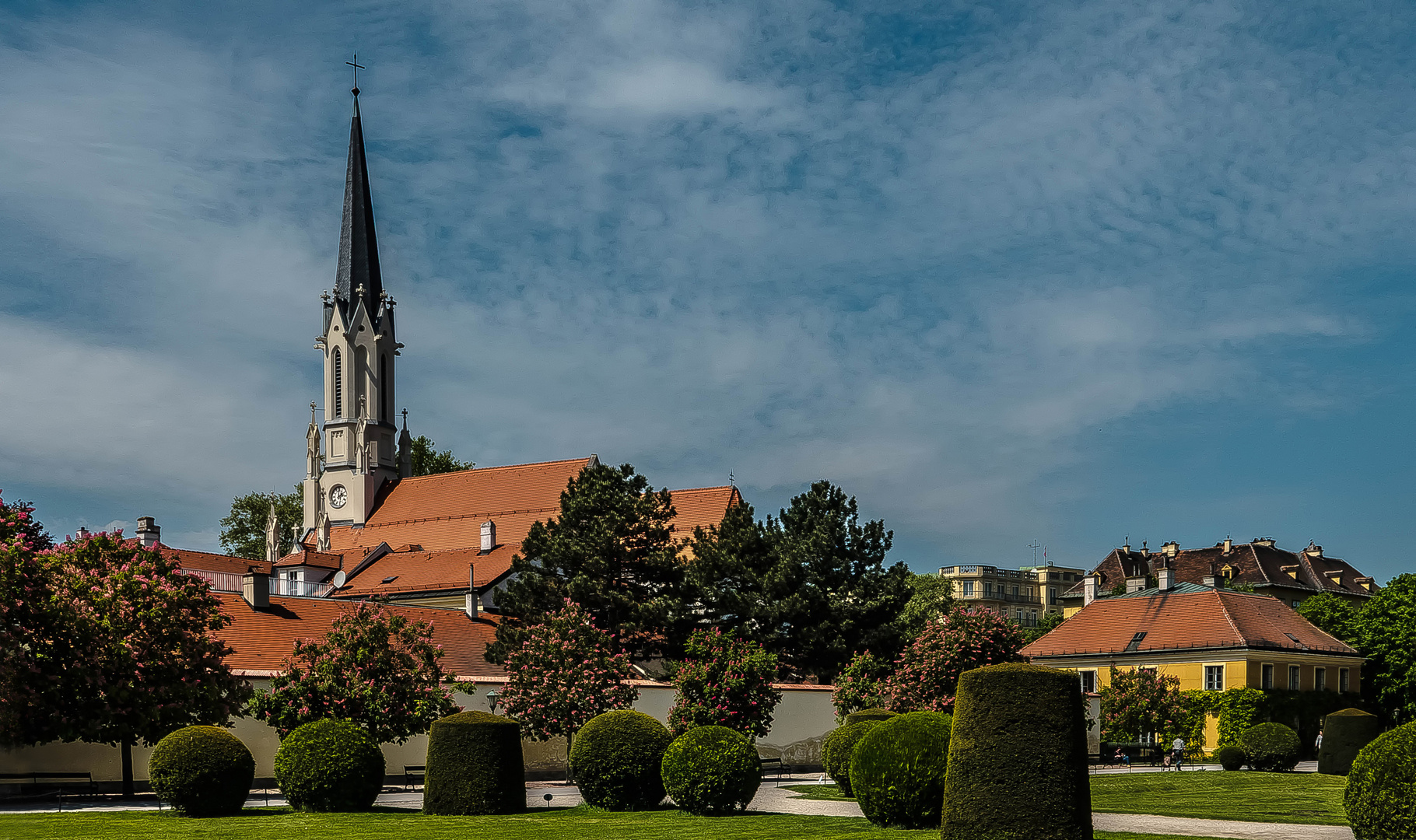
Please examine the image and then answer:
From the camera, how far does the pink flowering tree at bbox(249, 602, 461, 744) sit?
33375 millimetres

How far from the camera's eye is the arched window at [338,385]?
88.5 m

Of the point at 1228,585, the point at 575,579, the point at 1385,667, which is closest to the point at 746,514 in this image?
the point at 575,579

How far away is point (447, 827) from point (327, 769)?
470 cm

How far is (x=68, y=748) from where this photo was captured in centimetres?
3300

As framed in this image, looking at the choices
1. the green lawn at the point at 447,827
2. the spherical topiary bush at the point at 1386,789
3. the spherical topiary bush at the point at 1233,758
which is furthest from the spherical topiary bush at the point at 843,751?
the spherical topiary bush at the point at 1233,758

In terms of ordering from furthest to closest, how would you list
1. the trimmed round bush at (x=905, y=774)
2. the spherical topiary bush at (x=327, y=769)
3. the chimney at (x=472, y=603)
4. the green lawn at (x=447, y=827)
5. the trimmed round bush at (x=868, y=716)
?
the chimney at (x=472, y=603) → the trimmed round bush at (x=868, y=716) → the spherical topiary bush at (x=327, y=769) → the trimmed round bush at (x=905, y=774) → the green lawn at (x=447, y=827)

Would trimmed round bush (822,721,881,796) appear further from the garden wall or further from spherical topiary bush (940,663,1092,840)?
spherical topiary bush (940,663,1092,840)

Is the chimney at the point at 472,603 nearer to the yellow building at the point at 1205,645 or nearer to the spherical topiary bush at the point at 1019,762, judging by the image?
the yellow building at the point at 1205,645

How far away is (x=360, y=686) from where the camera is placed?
109ft

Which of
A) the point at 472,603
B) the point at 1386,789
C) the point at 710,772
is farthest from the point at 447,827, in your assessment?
the point at 472,603

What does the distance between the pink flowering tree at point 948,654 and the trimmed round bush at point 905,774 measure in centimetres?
1714

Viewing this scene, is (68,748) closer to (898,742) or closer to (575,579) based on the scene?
(575,579)

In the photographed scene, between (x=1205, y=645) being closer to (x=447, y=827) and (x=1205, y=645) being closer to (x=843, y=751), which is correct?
(x=843, y=751)

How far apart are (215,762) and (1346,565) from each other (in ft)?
329
